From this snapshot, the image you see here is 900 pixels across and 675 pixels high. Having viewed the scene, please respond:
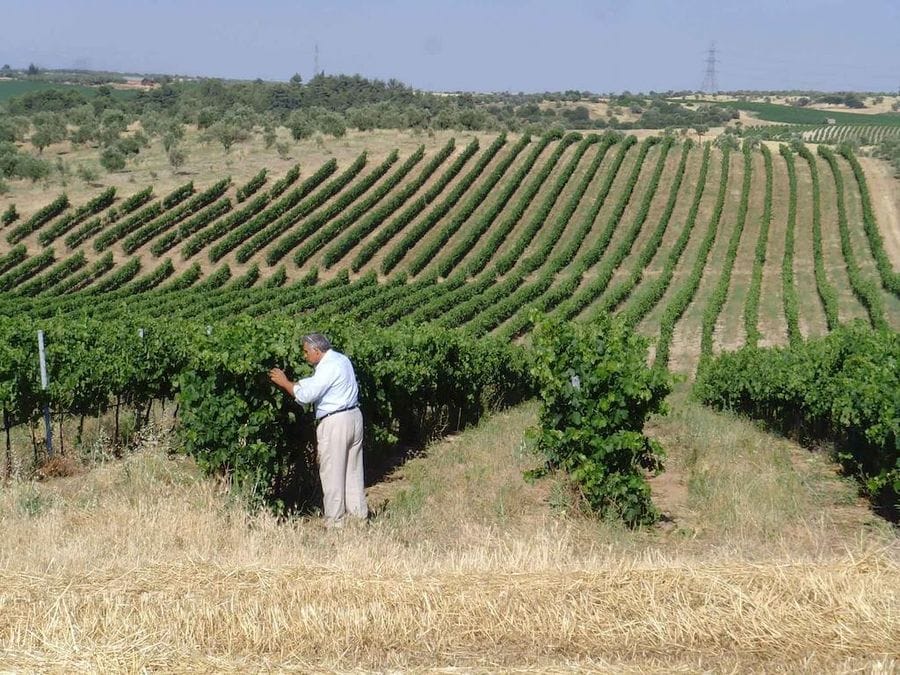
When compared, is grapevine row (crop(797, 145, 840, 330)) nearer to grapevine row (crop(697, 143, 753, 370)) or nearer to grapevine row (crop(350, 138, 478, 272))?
grapevine row (crop(697, 143, 753, 370))

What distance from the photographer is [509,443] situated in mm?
12414

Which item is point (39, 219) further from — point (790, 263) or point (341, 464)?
point (341, 464)

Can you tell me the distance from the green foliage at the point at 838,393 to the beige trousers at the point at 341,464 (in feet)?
16.7

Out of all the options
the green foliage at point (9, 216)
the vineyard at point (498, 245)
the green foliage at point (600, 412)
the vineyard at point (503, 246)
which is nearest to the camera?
the green foliage at point (600, 412)

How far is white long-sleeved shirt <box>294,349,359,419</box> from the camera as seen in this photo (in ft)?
23.8

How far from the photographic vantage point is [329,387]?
7297 millimetres

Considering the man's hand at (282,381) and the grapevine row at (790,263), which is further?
the grapevine row at (790,263)

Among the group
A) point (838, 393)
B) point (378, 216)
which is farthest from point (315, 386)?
point (378, 216)

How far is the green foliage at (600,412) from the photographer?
27.6ft

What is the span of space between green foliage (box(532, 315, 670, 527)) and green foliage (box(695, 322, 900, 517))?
94.6 inches

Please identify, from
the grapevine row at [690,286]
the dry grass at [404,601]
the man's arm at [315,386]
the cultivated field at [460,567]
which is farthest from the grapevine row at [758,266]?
the dry grass at [404,601]

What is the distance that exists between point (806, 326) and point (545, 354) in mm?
31807

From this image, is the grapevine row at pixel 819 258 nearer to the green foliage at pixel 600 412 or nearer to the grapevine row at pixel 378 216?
the green foliage at pixel 600 412

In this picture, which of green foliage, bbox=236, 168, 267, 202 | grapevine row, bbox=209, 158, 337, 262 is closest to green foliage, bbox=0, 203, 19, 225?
grapevine row, bbox=209, 158, 337, 262
